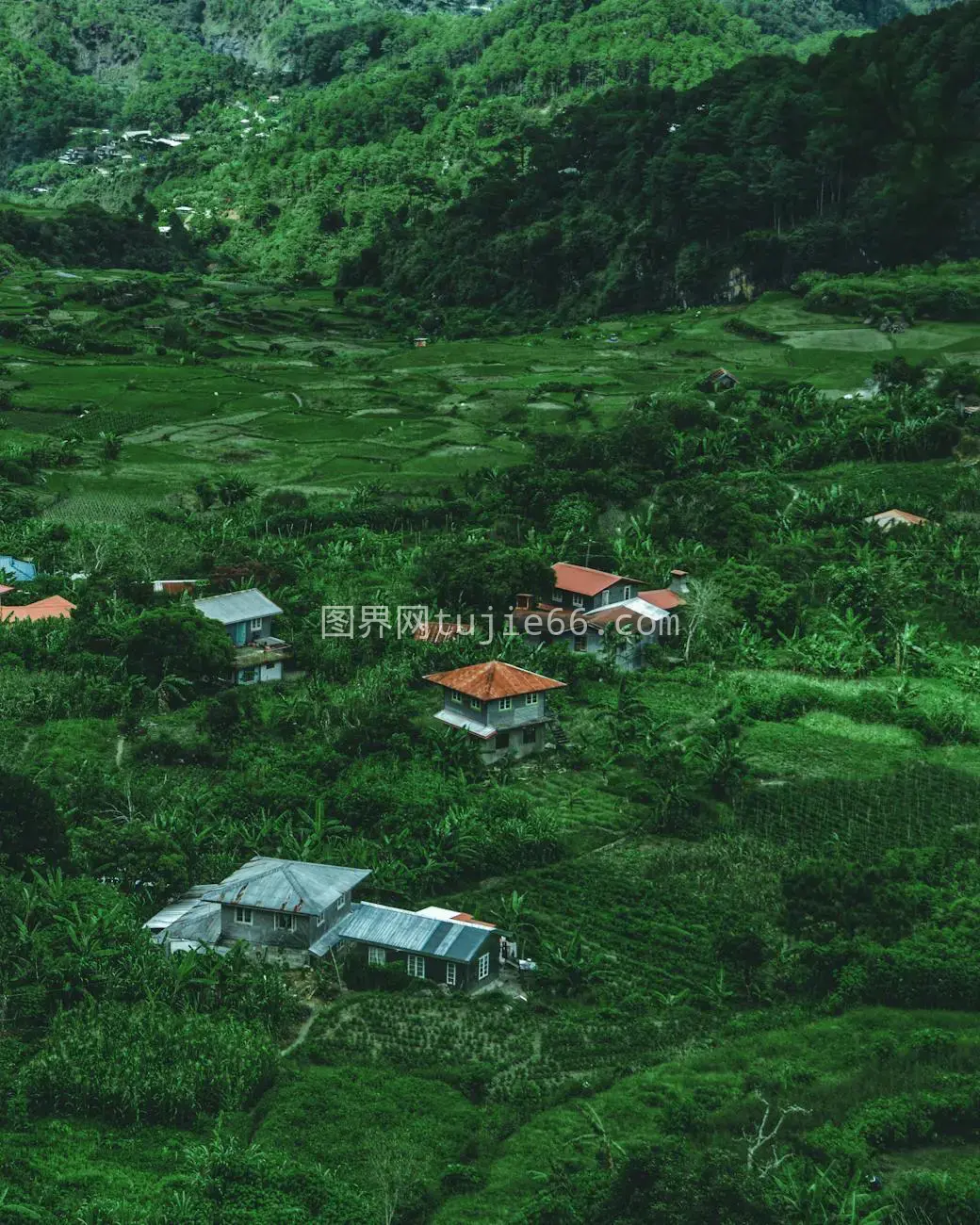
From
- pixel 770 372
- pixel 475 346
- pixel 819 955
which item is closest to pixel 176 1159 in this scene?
pixel 819 955

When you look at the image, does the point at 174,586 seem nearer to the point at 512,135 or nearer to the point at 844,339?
the point at 844,339

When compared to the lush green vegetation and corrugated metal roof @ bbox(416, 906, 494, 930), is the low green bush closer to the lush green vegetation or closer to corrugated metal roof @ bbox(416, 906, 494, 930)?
the lush green vegetation

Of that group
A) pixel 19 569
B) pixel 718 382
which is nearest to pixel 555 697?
pixel 19 569

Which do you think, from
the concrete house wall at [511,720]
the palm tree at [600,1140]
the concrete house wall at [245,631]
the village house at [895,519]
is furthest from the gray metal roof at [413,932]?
the village house at [895,519]

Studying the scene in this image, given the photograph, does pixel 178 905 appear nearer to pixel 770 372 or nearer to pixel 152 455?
pixel 152 455

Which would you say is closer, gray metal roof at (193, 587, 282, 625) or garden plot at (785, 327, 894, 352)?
gray metal roof at (193, 587, 282, 625)

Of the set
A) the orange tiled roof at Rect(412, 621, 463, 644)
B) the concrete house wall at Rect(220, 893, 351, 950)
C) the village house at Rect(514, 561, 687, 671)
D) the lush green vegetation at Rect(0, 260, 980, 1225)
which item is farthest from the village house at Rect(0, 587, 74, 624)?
the concrete house wall at Rect(220, 893, 351, 950)

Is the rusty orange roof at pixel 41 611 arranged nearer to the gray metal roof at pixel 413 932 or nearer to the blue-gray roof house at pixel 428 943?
the gray metal roof at pixel 413 932
